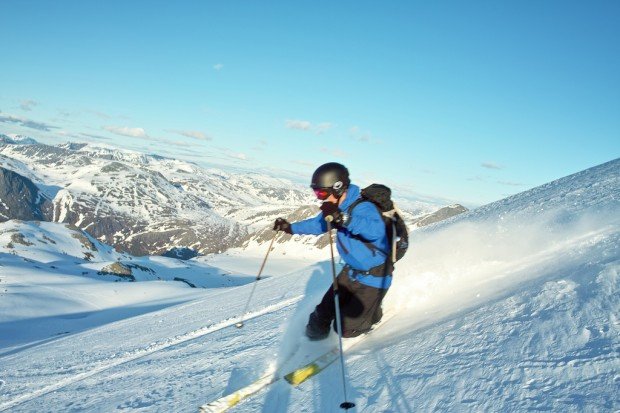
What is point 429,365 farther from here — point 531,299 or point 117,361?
point 117,361

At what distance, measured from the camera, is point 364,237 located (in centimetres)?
641

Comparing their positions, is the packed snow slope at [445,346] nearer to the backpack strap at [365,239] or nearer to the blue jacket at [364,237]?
the blue jacket at [364,237]

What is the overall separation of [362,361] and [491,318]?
184cm

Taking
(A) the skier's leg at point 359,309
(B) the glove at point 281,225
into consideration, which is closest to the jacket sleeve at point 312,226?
(B) the glove at point 281,225

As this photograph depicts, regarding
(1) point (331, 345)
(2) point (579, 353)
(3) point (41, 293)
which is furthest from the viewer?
(3) point (41, 293)

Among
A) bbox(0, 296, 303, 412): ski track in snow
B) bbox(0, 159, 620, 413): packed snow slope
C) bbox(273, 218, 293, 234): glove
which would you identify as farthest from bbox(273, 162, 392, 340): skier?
bbox(0, 296, 303, 412): ski track in snow

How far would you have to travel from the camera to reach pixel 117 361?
10352mm

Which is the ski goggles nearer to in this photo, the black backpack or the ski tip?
the black backpack

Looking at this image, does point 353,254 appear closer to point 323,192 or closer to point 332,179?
point 323,192

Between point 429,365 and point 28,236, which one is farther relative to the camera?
point 28,236

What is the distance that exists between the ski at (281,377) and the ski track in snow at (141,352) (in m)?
5.09

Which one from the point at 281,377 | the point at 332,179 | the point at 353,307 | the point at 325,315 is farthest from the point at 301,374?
the point at 332,179

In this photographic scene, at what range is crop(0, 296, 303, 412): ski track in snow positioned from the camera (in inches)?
348

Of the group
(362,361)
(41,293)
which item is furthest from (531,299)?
(41,293)
